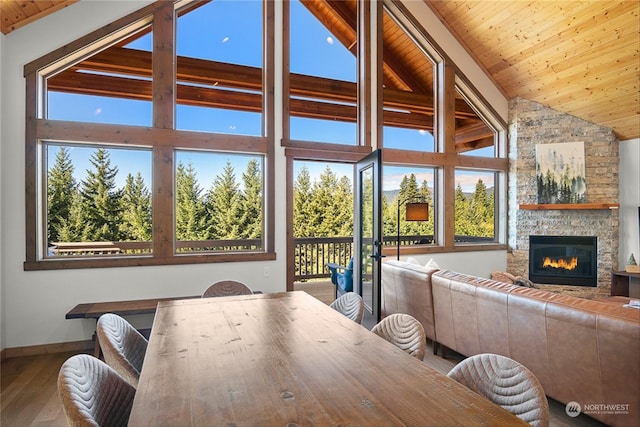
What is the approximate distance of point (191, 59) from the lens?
14.8 feet

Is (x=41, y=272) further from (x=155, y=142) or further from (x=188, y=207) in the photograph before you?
(x=155, y=142)

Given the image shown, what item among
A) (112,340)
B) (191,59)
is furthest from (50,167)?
(112,340)

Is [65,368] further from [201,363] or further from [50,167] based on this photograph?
[50,167]

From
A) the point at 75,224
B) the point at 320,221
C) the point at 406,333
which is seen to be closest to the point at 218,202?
the point at 75,224

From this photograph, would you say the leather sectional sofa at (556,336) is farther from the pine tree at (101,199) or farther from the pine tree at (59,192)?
the pine tree at (59,192)

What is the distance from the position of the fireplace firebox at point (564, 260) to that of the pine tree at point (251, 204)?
183 inches

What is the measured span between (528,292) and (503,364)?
151cm

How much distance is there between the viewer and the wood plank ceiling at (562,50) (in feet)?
14.7

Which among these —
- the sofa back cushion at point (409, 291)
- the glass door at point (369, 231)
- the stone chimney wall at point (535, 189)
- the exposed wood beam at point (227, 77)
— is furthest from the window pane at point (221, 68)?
the stone chimney wall at point (535, 189)

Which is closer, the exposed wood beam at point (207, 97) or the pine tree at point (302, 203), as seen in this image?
the exposed wood beam at point (207, 97)

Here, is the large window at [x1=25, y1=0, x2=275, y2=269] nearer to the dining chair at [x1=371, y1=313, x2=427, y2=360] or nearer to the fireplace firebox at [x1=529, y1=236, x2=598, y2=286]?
the dining chair at [x1=371, y1=313, x2=427, y2=360]

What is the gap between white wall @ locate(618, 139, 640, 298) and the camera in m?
5.56

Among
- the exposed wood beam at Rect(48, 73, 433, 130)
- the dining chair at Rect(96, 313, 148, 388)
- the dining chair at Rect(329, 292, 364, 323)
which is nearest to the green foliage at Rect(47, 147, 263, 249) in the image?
the exposed wood beam at Rect(48, 73, 433, 130)

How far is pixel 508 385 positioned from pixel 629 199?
6.17 metres
